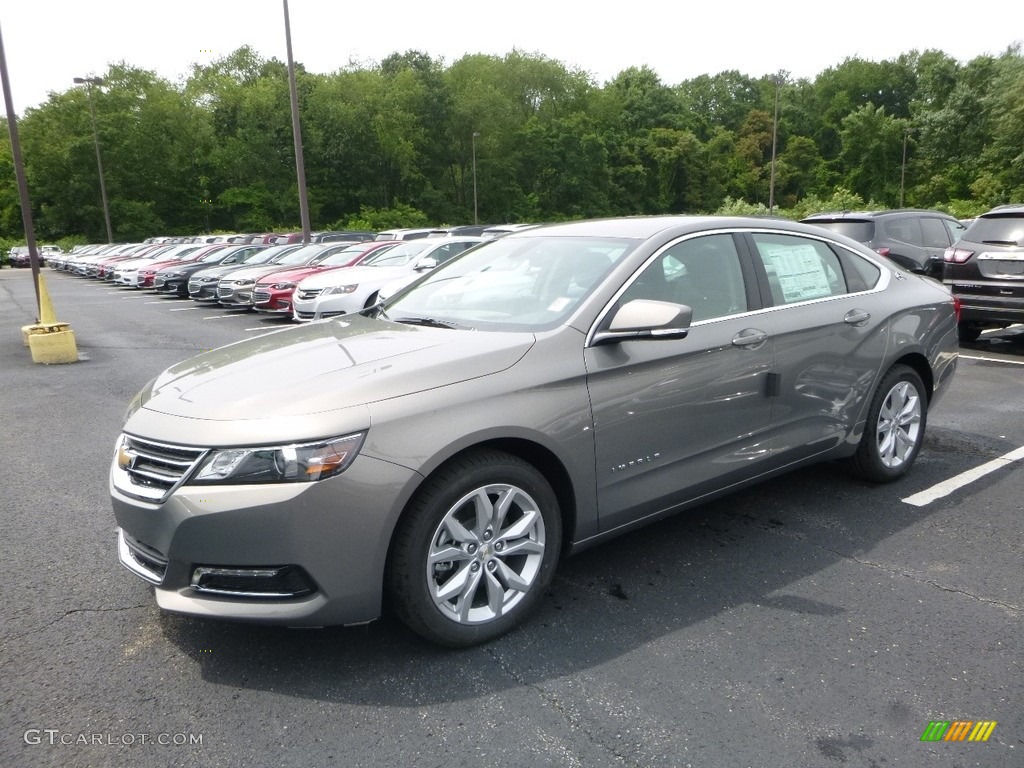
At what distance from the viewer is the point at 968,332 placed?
10.5m

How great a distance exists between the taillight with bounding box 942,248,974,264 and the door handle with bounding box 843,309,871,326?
20.0ft

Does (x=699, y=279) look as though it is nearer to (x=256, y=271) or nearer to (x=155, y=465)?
(x=155, y=465)

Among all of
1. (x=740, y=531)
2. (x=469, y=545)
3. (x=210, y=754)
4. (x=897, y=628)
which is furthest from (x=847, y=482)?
(x=210, y=754)

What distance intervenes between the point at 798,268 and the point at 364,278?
32.2ft

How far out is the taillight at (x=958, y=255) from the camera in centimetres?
961

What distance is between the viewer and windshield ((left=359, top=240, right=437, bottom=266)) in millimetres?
14773

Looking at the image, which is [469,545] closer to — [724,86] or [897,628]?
[897,628]

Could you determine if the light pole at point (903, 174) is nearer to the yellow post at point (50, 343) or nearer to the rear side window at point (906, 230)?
the rear side window at point (906, 230)

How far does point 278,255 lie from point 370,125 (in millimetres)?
50208

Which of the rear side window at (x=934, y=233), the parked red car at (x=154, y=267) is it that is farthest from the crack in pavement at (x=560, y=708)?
the parked red car at (x=154, y=267)

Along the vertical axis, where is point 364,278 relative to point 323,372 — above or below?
below

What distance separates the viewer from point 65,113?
6362 cm

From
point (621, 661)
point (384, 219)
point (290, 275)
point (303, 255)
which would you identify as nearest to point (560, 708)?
point (621, 661)

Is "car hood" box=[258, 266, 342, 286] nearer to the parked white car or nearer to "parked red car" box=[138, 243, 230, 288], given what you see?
the parked white car
